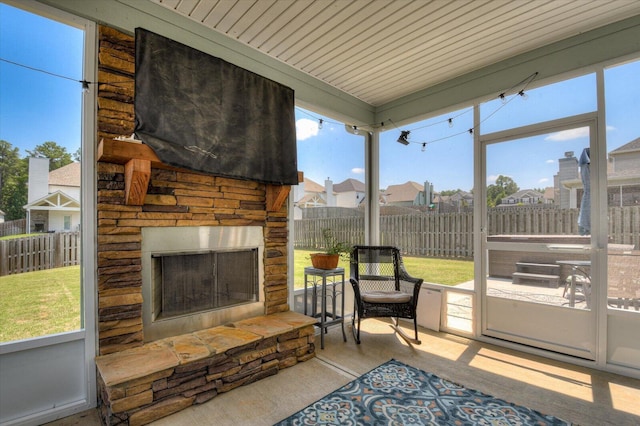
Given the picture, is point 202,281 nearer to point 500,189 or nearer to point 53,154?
point 53,154

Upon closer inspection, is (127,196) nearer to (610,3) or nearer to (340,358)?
(340,358)

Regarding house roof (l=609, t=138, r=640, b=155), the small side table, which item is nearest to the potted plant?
the small side table

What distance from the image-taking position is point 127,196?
2.16 metres

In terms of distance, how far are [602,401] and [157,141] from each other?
3.57 m

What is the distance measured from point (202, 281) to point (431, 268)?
2.65m

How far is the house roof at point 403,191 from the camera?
402 cm

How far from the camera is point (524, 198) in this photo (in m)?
3.11

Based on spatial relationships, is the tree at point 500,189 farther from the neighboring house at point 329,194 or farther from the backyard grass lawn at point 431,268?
the neighboring house at point 329,194

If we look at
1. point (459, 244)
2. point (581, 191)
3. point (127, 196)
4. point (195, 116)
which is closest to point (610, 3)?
point (581, 191)

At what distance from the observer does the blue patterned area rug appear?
1.92 meters

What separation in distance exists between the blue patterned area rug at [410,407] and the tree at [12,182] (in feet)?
7.09

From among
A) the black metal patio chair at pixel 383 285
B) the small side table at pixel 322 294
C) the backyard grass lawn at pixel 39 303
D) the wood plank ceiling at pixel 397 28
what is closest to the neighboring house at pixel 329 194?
the black metal patio chair at pixel 383 285

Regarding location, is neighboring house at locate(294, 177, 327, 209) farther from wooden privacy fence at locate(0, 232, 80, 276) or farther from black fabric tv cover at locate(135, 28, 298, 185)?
wooden privacy fence at locate(0, 232, 80, 276)

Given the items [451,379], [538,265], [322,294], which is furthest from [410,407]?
[538,265]
